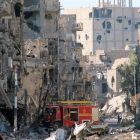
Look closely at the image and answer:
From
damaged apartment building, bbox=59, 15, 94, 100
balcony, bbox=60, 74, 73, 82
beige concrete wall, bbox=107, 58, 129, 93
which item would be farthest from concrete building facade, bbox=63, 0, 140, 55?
balcony, bbox=60, 74, 73, 82

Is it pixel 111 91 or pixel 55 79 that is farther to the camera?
pixel 111 91

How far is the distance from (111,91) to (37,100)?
86.0 metres

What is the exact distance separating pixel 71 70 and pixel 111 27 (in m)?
106

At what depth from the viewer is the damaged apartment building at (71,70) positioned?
272 ft

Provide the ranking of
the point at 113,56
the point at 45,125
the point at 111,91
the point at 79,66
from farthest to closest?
1. the point at 113,56
2. the point at 111,91
3. the point at 79,66
4. the point at 45,125

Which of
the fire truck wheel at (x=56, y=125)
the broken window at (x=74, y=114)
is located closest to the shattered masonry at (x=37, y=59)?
the fire truck wheel at (x=56, y=125)

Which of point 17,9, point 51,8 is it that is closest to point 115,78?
point 51,8

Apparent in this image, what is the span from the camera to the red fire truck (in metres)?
55.5

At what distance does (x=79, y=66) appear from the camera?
95.8 meters

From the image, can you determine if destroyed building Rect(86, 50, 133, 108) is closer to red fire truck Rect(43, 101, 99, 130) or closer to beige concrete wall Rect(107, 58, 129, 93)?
beige concrete wall Rect(107, 58, 129, 93)

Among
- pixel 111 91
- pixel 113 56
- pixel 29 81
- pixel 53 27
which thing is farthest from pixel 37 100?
pixel 113 56

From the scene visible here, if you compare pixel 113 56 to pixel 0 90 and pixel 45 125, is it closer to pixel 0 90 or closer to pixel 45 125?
pixel 45 125

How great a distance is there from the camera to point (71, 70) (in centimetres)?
9150

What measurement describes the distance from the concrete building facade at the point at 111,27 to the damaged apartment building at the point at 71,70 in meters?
84.5
